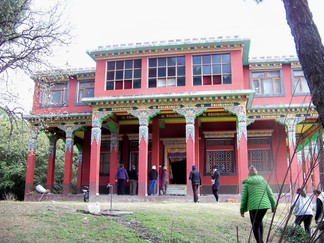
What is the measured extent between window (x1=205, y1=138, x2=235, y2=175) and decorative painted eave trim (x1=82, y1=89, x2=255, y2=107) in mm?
3612

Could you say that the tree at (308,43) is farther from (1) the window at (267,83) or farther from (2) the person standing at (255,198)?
(1) the window at (267,83)

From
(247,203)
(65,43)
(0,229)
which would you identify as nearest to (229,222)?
(247,203)

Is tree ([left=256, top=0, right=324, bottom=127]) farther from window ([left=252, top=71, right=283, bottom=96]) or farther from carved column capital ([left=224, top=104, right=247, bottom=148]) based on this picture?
window ([left=252, top=71, right=283, bottom=96])

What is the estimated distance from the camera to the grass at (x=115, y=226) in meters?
7.48

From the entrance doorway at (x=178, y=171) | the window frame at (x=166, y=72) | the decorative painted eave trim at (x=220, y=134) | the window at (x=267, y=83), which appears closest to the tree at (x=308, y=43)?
the window frame at (x=166, y=72)

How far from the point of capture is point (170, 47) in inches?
711

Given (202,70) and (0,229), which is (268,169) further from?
(0,229)

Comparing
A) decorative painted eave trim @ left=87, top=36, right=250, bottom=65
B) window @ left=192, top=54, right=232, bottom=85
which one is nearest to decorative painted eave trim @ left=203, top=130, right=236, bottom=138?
window @ left=192, top=54, right=232, bottom=85

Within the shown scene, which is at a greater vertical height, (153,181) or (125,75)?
(125,75)

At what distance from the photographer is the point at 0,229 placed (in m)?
7.65

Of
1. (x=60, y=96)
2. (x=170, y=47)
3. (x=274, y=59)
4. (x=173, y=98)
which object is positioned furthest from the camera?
(x=60, y=96)

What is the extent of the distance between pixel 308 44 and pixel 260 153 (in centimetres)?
1763

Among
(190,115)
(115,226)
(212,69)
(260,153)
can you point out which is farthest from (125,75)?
(115,226)

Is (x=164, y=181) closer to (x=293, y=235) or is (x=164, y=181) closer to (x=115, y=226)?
(x=115, y=226)
